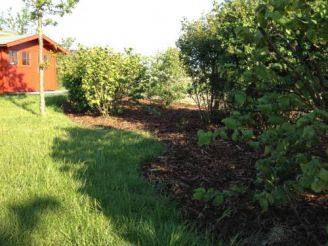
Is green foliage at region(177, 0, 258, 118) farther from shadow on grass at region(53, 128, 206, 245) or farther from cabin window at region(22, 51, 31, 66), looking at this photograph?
cabin window at region(22, 51, 31, 66)

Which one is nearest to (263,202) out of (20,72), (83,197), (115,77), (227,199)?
(227,199)

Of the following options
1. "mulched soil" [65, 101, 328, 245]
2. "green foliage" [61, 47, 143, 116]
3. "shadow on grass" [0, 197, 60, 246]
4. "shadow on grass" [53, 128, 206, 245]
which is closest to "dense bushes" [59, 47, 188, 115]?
"green foliage" [61, 47, 143, 116]

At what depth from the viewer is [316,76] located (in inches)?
110

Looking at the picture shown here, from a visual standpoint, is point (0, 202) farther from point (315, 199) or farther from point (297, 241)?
point (315, 199)

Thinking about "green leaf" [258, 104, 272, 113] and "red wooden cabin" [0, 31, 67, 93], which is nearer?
"green leaf" [258, 104, 272, 113]

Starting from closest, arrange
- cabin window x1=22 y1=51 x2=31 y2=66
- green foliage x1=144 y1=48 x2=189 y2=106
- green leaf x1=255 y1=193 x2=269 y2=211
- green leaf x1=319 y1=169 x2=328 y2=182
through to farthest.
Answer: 1. green leaf x1=319 y1=169 x2=328 y2=182
2. green leaf x1=255 y1=193 x2=269 y2=211
3. green foliage x1=144 y1=48 x2=189 y2=106
4. cabin window x1=22 y1=51 x2=31 y2=66

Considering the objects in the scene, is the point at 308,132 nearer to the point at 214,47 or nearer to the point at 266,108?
the point at 266,108

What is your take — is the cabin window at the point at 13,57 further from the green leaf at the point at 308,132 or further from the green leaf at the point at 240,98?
the green leaf at the point at 308,132

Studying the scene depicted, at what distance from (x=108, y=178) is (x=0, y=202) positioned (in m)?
1.30

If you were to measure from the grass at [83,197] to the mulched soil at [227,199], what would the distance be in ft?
0.73

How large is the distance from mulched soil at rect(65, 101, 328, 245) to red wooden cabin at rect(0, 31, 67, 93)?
690 inches

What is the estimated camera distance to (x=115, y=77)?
11.4 m

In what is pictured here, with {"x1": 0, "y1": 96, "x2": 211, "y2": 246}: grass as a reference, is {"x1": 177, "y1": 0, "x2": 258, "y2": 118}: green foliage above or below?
above

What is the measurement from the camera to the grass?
3.17 meters
